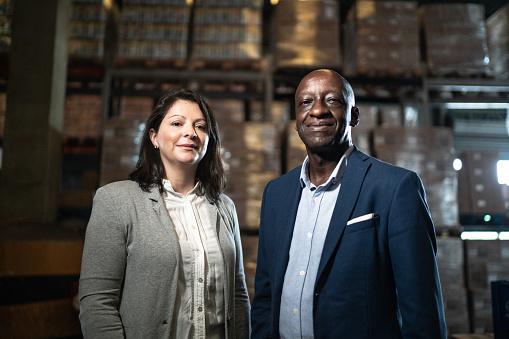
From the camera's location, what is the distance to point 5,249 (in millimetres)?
2660

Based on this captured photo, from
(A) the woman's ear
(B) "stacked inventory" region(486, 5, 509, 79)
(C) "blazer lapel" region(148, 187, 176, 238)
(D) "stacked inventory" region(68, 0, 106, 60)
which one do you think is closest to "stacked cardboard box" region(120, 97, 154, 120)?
(D) "stacked inventory" region(68, 0, 106, 60)

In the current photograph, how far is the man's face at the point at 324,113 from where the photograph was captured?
1.73 meters

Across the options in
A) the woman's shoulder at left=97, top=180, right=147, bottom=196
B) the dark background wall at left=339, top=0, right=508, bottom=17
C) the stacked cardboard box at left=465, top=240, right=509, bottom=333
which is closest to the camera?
the woman's shoulder at left=97, top=180, right=147, bottom=196

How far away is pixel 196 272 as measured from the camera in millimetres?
1810

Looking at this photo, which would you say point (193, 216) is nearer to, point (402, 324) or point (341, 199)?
point (341, 199)

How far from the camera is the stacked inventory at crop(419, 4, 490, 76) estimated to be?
5.73m

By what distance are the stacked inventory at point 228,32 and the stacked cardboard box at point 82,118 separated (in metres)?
1.81

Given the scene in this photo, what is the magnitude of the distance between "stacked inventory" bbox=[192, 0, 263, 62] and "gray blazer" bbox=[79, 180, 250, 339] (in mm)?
4148

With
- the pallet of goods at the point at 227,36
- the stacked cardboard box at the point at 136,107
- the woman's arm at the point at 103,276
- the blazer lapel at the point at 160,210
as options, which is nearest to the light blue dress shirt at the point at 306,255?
the blazer lapel at the point at 160,210

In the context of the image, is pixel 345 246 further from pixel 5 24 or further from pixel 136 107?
pixel 5 24

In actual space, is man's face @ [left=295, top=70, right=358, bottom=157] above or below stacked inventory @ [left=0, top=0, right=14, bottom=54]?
below

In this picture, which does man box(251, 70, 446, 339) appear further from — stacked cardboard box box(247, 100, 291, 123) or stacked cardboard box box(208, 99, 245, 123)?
stacked cardboard box box(247, 100, 291, 123)

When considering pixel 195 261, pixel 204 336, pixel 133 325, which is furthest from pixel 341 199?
pixel 133 325

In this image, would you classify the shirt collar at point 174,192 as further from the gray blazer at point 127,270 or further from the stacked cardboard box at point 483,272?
the stacked cardboard box at point 483,272
